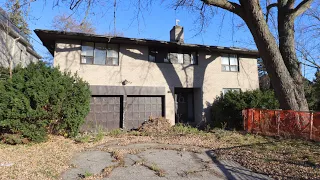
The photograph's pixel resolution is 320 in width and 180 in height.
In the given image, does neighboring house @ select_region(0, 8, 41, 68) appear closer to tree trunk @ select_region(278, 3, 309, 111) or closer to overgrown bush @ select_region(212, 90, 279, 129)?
overgrown bush @ select_region(212, 90, 279, 129)

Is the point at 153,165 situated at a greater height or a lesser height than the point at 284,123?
lesser

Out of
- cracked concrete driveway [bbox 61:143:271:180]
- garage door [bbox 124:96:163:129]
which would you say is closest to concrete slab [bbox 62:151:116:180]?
cracked concrete driveway [bbox 61:143:271:180]

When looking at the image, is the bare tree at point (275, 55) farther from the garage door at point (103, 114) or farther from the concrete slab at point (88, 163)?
the concrete slab at point (88, 163)

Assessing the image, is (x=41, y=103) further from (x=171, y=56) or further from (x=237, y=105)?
(x=237, y=105)

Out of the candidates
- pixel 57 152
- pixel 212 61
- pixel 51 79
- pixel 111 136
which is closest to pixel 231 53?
pixel 212 61

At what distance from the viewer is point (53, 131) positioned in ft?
29.8

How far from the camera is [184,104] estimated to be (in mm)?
15094

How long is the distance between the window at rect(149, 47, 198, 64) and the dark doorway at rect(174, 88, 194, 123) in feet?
6.70

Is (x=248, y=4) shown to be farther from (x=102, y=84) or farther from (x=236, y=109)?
(x=102, y=84)

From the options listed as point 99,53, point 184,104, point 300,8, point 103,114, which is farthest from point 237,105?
point 99,53

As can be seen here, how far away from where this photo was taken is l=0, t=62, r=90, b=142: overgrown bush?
25.7 ft

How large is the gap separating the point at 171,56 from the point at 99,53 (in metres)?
4.66

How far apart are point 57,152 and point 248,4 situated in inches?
399

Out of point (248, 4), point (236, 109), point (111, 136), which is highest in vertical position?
point (248, 4)
